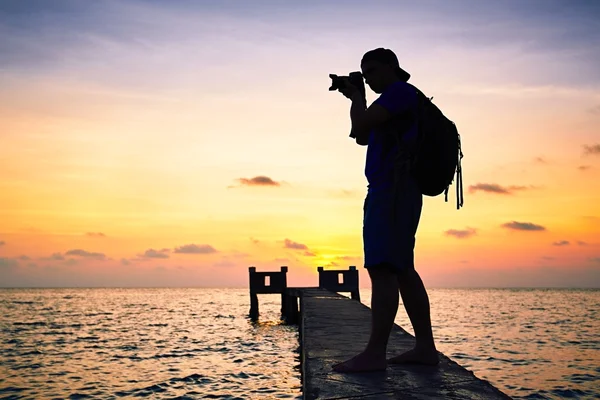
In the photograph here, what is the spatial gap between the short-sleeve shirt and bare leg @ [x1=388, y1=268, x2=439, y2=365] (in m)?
0.70

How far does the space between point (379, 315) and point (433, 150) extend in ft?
4.00

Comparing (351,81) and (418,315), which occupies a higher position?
(351,81)

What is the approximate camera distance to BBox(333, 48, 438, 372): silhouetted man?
3.60 meters

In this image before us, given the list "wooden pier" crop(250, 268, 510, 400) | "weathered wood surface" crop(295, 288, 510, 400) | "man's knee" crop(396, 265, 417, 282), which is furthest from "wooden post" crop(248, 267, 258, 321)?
"man's knee" crop(396, 265, 417, 282)

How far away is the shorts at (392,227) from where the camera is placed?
359 cm

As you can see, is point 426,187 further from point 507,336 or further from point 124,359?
point 507,336

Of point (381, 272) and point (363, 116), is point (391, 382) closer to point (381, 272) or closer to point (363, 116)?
point (381, 272)

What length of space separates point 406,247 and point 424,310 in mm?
573

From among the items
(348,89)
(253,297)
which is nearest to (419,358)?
(348,89)

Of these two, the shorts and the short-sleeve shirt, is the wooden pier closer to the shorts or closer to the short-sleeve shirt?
the shorts

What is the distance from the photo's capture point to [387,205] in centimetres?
363

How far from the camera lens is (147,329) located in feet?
82.7

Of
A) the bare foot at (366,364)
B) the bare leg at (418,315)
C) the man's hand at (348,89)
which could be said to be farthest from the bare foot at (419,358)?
the man's hand at (348,89)

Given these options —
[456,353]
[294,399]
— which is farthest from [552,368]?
[294,399]
